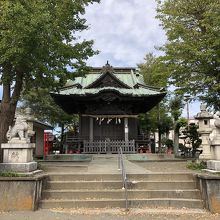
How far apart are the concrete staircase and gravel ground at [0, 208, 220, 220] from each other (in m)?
0.36

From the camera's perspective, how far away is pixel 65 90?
22188 mm

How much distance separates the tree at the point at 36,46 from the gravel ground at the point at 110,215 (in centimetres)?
429

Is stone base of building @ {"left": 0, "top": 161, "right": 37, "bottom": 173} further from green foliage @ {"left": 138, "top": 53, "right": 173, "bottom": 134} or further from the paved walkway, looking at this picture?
green foliage @ {"left": 138, "top": 53, "right": 173, "bottom": 134}

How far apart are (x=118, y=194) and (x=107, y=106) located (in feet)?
47.1

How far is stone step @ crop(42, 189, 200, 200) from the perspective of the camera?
349 inches

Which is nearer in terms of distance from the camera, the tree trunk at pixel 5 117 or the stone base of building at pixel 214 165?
the stone base of building at pixel 214 165

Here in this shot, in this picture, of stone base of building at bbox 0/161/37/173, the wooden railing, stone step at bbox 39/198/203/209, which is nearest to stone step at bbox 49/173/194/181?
stone base of building at bbox 0/161/37/173

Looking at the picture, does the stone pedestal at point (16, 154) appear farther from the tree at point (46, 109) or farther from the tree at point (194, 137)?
the tree at point (194, 137)

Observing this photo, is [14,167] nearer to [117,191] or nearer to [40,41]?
[117,191]

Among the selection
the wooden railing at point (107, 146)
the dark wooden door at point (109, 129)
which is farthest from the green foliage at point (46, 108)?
the wooden railing at point (107, 146)

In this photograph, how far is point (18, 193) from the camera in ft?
27.0

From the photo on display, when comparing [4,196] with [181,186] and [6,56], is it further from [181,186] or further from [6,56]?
[181,186]

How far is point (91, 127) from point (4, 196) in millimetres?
14090

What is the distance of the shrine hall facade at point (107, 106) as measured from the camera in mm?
20984
